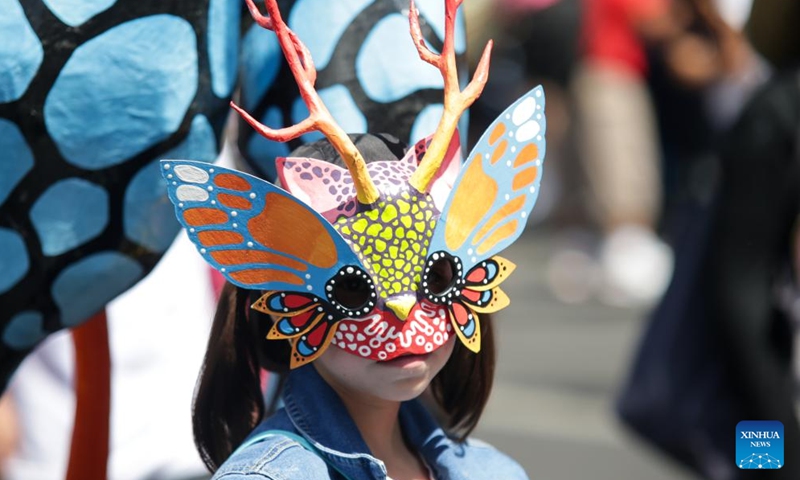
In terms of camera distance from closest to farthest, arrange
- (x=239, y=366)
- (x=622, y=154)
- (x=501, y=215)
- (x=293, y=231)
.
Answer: (x=293, y=231), (x=501, y=215), (x=239, y=366), (x=622, y=154)

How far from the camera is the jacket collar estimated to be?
178 centimetres

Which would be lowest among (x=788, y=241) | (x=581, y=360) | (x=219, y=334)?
(x=581, y=360)

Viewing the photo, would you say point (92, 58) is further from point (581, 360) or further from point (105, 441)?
point (581, 360)

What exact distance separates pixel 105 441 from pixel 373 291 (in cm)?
61

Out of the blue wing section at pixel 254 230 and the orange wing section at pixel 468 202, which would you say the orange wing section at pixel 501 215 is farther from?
the blue wing section at pixel 254 230

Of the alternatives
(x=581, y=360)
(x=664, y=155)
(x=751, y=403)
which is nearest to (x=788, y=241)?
(x=751, y=403)

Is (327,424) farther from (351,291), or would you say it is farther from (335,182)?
(335,182)

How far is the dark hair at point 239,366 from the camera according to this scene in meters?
1.91

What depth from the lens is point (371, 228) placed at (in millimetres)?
1730

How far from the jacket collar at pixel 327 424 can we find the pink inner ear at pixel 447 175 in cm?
26

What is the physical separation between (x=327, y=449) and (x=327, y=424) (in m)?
0.04

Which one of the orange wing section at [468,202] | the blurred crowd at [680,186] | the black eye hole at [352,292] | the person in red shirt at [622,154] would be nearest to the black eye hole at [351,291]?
the black eye hole at [352,292]

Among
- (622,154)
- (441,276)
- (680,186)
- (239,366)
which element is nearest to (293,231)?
(441,276)

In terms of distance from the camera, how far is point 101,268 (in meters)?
1.98
